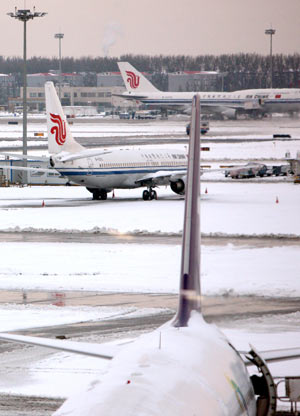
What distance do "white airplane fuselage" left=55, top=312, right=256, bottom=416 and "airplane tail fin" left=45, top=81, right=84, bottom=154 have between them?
56318 millimetres

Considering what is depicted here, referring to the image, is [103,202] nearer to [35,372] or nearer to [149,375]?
[35,372]

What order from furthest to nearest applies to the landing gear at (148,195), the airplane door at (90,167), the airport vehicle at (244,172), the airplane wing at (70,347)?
1. the airport vehicle at (244,172)
2. the landing gear at (148,195)
3. the airplane door at (90,167)
4. the airplane wing at (70,347)

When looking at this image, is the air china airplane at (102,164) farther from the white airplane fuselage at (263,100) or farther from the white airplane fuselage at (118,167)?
the white airplane fuselage at (263,100)

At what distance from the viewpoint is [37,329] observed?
27.6 metres

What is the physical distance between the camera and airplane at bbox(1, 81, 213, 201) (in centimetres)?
6812

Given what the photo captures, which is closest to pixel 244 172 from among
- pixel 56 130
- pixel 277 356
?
pixel 56 130

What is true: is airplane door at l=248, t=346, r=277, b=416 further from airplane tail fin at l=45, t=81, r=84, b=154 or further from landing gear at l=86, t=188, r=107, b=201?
landing gear at l=86, t=188, r=107, b=201

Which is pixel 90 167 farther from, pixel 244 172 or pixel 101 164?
pixel 244 172

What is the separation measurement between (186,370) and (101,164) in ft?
191

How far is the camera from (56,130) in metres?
69.5

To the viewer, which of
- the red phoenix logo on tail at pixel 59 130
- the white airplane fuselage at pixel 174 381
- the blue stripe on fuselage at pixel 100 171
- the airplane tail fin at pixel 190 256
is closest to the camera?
the white airplane fuselage at pixel 174 381

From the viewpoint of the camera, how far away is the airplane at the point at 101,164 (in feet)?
224

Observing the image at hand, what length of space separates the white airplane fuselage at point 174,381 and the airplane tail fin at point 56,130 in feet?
185

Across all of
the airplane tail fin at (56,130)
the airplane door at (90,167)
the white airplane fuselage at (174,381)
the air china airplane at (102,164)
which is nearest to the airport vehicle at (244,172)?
the air china airplane at (102,164)
